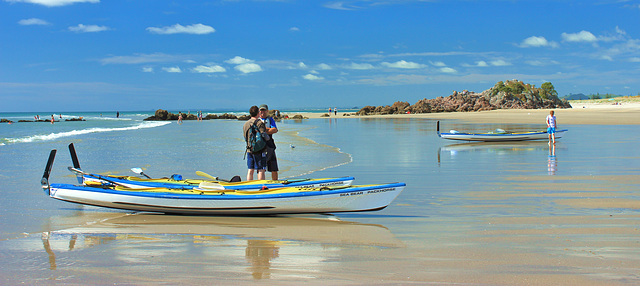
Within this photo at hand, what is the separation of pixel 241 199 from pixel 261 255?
186 cm

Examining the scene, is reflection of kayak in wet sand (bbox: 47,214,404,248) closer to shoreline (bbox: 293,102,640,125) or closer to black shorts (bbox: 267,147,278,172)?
black shorts (bbox: 267,147,278,172)

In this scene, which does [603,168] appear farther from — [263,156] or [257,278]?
[257,278]

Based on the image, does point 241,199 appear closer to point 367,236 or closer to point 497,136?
point 367,236

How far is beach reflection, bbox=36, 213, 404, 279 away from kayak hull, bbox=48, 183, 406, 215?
0.60 ft

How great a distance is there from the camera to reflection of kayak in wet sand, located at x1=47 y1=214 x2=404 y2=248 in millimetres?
6478

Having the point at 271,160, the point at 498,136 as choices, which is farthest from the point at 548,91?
the point at 271,160

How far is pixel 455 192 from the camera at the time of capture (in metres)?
9.65

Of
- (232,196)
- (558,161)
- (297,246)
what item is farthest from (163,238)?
(558,161)

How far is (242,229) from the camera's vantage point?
6996 millimetres

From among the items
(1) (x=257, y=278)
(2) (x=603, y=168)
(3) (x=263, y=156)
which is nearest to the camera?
(1) (x=257, y=278)

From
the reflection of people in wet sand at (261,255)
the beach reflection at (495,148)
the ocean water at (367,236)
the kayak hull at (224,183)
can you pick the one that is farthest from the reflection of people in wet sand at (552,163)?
the reflection of people in wet sand at (261,255)

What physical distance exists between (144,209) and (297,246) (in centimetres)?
315

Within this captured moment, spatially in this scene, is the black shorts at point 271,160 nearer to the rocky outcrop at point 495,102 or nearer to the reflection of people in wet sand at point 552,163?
the reflection of people in wet sand at point 552,163

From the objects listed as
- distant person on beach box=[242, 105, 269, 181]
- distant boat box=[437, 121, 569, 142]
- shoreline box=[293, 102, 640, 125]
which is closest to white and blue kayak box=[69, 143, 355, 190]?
distant person on beach box=[242, 105, 269, 181]
